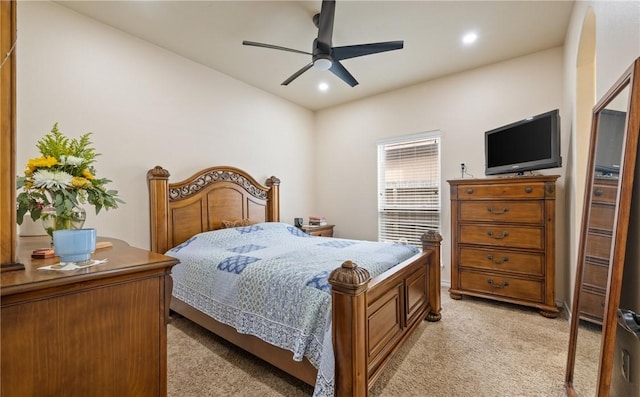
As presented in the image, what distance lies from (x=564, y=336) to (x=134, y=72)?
15.4ft

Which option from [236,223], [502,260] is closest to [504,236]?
[502,260]

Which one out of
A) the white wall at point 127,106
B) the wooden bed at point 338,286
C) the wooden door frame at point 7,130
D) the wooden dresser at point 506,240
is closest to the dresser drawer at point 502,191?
the wooden dresser at point 506,240

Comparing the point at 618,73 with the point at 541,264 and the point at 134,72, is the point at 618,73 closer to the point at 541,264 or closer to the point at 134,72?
the point at 541,264

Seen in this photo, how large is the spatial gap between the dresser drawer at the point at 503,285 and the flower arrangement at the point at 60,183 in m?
3.33

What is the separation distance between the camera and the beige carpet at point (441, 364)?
5.60 ft

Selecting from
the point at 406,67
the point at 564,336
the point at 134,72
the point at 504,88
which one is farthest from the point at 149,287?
the point at 504,88

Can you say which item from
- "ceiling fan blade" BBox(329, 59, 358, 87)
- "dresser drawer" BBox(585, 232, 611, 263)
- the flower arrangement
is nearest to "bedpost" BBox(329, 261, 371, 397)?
the flower arrangement

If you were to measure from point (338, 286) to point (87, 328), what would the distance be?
99 cm

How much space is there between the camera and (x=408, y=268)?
211 cm

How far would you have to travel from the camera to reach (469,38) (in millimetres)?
2857

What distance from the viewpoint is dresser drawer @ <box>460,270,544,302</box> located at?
274 cm

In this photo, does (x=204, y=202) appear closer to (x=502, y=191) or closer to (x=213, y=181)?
(x=213, y=181)

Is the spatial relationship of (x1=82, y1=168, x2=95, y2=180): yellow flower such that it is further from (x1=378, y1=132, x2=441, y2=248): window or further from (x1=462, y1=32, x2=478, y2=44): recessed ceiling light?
(x1=378, y1=132, x2=441, y2=248): window

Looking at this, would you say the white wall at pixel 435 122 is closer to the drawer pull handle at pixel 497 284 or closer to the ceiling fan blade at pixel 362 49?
the drawer pull handle at pixel 497 284
